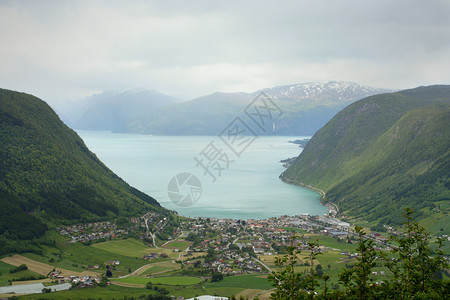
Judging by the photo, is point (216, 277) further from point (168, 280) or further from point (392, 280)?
point (392, 280)

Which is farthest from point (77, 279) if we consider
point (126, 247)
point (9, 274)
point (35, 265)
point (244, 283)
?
point (244, 283)

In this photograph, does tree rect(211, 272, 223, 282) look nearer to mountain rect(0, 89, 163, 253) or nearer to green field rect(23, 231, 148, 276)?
green field rect(23, 231, 148, 276)

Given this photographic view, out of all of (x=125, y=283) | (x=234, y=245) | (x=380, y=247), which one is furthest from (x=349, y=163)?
(x=125, y=283)

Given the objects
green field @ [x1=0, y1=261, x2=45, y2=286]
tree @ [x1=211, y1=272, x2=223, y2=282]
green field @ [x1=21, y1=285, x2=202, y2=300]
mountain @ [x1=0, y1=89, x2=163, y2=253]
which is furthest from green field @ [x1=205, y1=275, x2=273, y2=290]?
mountain @ [x1=0, y1=89, x2=163, y2=253]

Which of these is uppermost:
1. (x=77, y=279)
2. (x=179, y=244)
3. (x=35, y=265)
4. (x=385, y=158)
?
(x=385, y=158)

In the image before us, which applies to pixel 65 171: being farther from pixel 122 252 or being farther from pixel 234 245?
pixel 234 245
